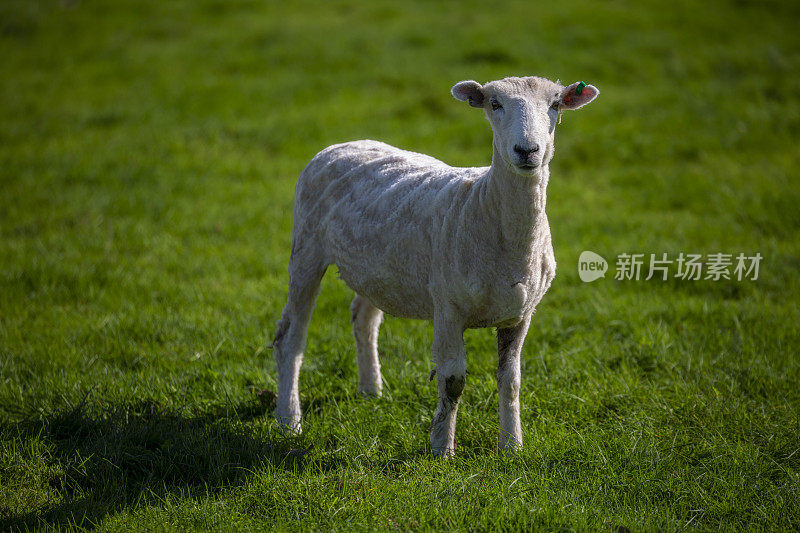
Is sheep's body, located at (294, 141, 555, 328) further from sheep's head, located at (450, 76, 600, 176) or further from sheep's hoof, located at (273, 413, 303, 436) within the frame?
sheep's hoof, located at (273, 413, 303, 436)

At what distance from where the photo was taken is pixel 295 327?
469cm

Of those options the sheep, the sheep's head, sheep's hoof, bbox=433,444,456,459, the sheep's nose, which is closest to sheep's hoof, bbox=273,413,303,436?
the sheep

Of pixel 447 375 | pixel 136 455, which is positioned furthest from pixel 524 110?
pixel 136 455

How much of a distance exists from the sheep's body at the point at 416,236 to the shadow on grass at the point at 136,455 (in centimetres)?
116

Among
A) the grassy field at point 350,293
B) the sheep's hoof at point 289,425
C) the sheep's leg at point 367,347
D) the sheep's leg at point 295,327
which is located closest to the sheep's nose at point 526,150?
the grassy field at point 350,293

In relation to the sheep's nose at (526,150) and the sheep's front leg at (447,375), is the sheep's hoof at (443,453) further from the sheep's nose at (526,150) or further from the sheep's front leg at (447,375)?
the sheep's nose at (526,150)

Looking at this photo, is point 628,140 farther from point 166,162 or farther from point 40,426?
point 40,426

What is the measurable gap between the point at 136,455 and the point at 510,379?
2.26m

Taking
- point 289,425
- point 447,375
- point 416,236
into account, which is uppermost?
point 416,236

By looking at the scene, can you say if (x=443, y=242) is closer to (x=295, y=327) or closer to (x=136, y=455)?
(x=295, y=327)

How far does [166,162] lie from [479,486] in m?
7.73

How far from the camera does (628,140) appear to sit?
33.7 ft

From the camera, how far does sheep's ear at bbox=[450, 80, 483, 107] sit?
349cm

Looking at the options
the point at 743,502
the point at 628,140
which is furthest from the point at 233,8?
the point at 743,502
